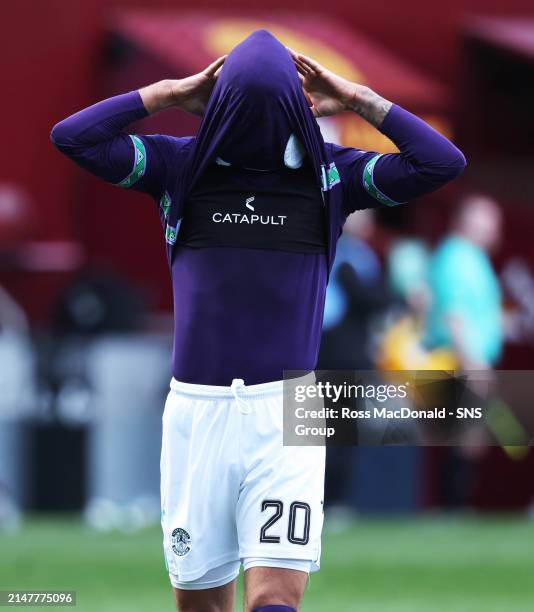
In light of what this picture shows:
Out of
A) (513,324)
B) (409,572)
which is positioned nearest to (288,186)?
(409,572)

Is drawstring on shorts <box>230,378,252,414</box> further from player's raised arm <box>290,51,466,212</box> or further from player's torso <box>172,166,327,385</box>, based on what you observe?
player's raised arm <box>290,51,466,212</box>

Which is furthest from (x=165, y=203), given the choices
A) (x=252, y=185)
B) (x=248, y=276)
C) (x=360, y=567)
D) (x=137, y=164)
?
(x=360, y=567)

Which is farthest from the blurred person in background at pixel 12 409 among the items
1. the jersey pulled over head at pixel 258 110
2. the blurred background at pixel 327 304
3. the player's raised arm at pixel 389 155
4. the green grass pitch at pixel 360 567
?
the jersey pulled over head at pixel 258 110

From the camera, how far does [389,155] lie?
5.75 m

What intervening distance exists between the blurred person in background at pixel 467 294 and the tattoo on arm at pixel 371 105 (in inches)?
231

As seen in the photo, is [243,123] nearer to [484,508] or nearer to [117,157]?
[117,157]

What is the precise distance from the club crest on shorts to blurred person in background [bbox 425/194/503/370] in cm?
613

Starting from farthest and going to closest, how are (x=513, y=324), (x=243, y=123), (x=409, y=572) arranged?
(x=513, y=324), (x=409, y=572), (x=243, y=123)

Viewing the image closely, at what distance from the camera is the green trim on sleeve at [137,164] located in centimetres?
569

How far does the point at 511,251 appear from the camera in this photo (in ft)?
45.4

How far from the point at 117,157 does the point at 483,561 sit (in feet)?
17.5

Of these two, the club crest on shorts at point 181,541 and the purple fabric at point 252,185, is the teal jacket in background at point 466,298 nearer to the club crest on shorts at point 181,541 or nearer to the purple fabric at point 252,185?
the purple fabric at point 252,185

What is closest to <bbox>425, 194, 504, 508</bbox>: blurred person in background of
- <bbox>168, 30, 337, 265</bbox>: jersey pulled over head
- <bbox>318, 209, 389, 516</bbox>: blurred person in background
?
<bbox>318, 209, 389, 516</bbox>: blurred person in background

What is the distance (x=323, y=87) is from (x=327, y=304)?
544 cm
